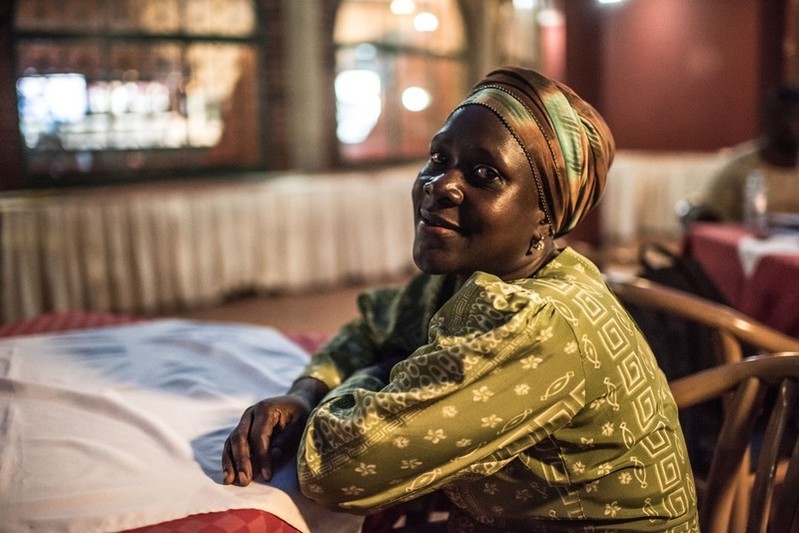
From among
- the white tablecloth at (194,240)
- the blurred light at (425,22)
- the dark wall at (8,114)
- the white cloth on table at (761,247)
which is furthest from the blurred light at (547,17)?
the white cloth on table at (761,247)

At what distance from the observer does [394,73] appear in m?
7.88

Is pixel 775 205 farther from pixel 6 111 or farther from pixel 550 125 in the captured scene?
pixel 6 111

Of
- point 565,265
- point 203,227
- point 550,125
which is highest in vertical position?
point 550,125

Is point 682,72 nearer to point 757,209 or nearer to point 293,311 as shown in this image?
point 293,311

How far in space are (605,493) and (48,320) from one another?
1473 millimetres

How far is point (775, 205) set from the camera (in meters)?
4.22

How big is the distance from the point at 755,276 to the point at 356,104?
496cm

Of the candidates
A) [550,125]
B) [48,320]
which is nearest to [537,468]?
[550,125]

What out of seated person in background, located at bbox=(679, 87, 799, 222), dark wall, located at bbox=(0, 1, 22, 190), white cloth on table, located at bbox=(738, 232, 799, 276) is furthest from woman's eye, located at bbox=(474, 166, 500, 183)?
dark wall, located at bbox=(0, 1, 22, 190)

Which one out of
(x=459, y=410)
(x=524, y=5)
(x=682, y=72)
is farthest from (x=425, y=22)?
(x=459, y=410)

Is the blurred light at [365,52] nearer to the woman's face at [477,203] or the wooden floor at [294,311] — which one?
the wooden floor at [294,311]

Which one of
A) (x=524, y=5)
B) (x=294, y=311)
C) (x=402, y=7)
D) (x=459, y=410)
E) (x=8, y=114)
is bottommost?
(x=294, y=311)

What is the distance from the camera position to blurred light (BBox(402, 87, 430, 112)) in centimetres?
806

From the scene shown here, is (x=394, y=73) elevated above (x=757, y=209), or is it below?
above
